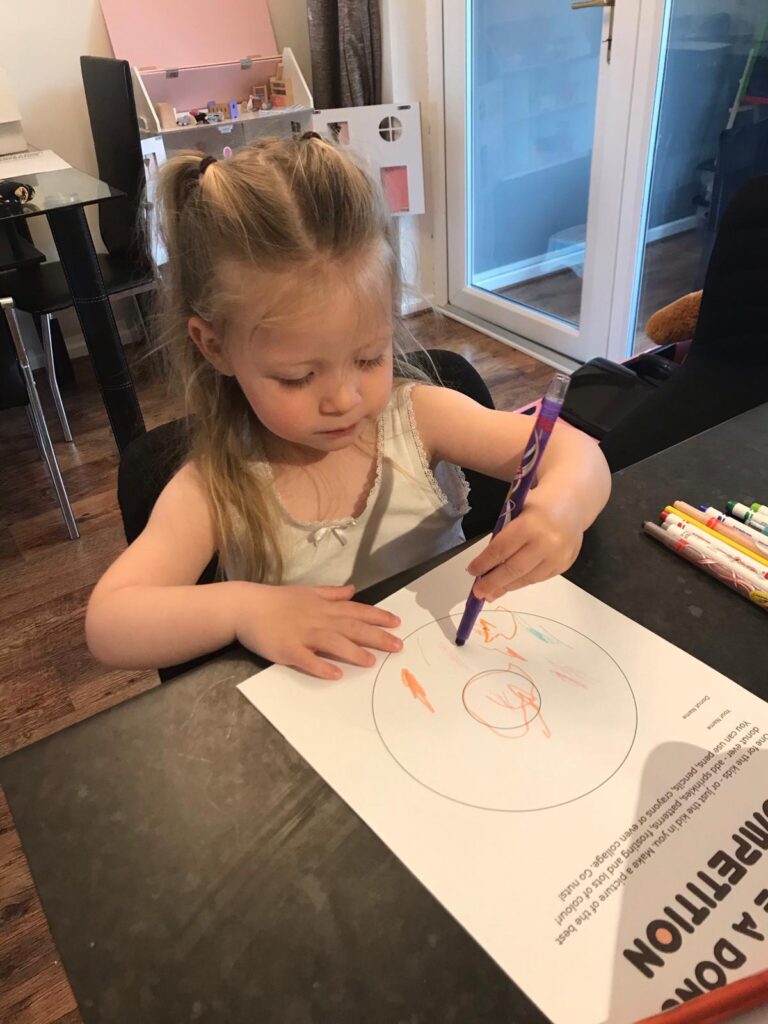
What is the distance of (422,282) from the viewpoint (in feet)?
10.5

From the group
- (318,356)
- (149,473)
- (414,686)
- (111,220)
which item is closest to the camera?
(414,686)

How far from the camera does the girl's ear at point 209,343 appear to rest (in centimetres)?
73

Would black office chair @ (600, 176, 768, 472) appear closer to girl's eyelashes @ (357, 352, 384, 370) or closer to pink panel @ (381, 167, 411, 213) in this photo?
girl's eyelashes @ (357, 352, 384, 370)

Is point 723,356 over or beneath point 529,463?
beneath

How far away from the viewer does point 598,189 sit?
229 centimetres

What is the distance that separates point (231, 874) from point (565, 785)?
0.67 ft

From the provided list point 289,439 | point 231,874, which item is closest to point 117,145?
point 289,439

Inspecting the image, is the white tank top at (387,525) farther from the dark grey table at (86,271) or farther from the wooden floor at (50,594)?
the dark grey table at (86,271)

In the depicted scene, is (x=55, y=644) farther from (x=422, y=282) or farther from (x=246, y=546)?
(x=422, y=282)

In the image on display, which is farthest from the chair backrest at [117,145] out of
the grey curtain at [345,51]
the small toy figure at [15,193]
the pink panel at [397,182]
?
the pink panel at [397,182]

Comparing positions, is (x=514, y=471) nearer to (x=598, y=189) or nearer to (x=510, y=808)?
(x=510, y=808)

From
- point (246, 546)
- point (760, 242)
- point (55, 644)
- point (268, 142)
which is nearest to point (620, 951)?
point (246, 546)

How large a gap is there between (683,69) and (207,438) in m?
1.95

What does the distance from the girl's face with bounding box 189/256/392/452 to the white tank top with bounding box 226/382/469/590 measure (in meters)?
0.15
